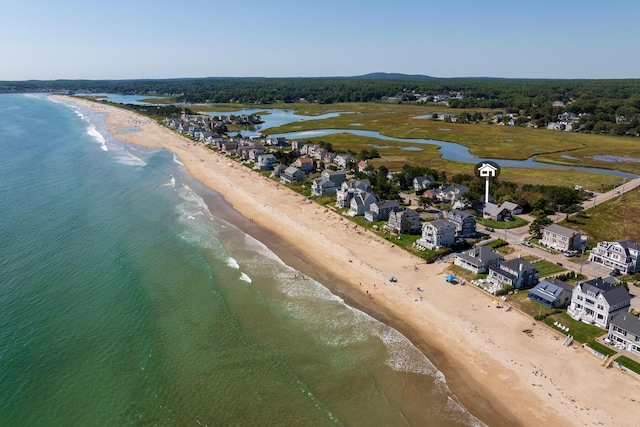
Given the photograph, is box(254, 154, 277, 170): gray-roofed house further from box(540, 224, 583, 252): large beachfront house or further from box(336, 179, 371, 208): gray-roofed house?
box(540, 224, 583, 252): large beachfront house

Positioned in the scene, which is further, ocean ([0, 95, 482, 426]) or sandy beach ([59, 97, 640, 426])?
ocean ([0, 95, 482, 426])

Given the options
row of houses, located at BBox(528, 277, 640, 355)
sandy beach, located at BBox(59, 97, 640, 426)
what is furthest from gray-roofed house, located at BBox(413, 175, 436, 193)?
row of houses, located at BBox(528, 277, 640, 355)

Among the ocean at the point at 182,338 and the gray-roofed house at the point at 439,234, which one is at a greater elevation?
the gray-roofed house at the point at 439,234

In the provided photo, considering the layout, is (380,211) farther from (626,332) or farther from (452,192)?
(626,332)

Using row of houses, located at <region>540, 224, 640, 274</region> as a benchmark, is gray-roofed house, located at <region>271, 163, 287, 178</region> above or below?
above

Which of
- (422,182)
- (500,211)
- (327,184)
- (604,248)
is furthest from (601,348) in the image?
(327,184)

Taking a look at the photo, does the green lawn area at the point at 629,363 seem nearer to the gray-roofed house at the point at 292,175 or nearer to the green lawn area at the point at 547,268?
the green lawn area at the point at 547,268

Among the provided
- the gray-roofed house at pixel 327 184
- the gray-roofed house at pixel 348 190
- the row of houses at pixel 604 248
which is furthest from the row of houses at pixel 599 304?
the gray-roofed house at pixel 327 184
